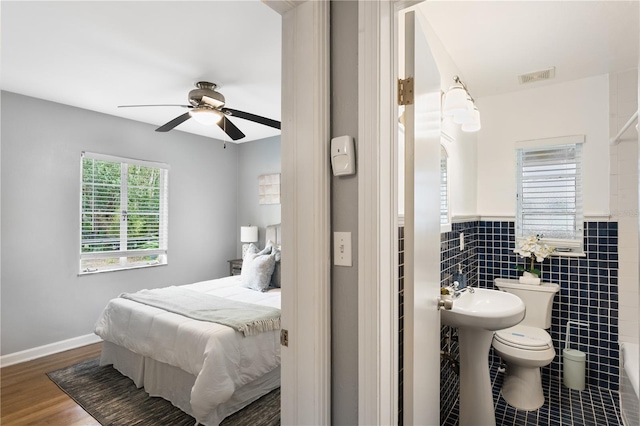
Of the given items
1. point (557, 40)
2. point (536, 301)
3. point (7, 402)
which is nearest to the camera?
point (557, 40)

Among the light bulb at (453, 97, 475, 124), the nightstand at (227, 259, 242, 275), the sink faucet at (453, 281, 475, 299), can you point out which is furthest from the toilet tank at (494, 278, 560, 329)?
the nightstand at (227, 259, 242, 275)

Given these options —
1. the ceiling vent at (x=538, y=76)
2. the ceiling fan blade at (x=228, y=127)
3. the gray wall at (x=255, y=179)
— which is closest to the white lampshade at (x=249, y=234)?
the gray wall at (x=255, y=179)

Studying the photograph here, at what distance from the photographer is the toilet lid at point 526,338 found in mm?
2289

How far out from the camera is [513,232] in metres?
3.01

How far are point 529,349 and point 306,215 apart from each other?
2.17m

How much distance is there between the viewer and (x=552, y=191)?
291cm

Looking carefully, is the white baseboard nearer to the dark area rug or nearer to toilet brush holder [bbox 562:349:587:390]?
the dark area rug

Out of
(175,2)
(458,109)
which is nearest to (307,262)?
(458,109)

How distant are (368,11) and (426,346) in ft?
3.96

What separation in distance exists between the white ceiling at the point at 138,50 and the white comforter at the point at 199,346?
6.27ft

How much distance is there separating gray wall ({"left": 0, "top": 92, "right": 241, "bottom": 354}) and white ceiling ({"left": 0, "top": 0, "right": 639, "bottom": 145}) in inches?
15.5

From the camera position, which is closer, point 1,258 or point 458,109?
point 458,109

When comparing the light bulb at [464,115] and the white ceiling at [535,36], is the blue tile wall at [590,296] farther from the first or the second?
the white ceiling at [535,36]

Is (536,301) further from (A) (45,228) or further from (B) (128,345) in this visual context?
(A) (45,228)
